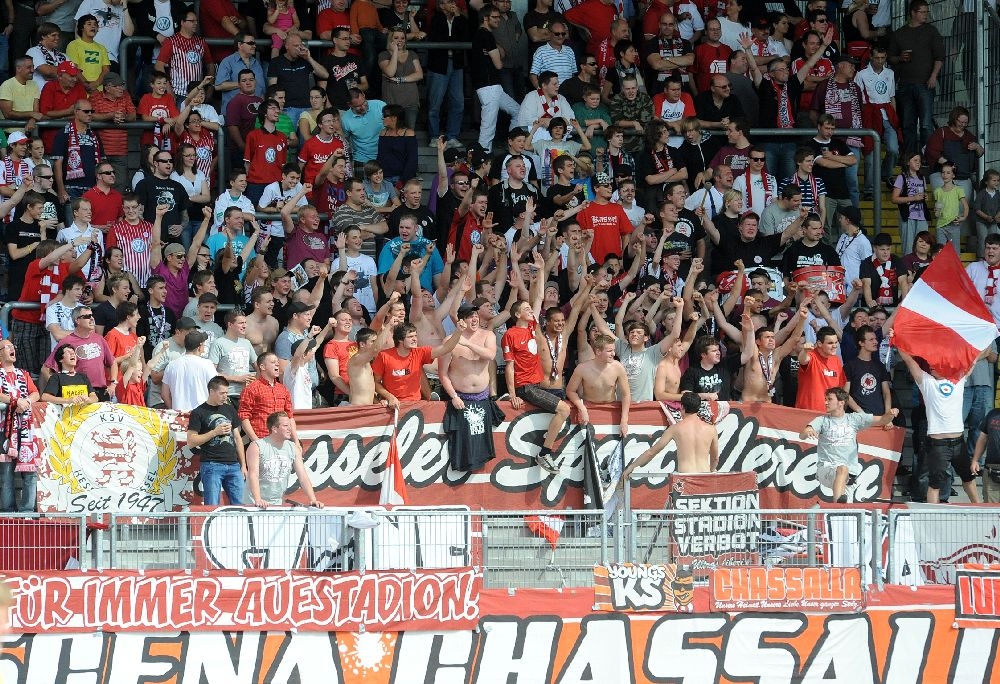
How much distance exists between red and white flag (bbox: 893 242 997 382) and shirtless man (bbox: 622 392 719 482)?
3.11 m

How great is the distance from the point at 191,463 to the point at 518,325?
3.90 meters

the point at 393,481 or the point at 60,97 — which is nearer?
the point at 393,481

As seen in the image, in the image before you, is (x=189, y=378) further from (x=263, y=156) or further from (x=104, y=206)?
(x=263, y=156)

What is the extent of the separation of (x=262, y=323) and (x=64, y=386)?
8.21ft

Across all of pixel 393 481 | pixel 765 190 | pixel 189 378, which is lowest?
pixel 393 481

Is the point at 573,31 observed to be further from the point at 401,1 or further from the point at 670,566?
the point at 670,566

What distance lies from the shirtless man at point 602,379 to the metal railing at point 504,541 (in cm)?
268

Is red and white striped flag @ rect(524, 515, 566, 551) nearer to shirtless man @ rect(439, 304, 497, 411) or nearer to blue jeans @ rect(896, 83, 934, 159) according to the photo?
Answer: shirtless man @ rect(439, 304, 497, 411)

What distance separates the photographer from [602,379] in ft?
55.8

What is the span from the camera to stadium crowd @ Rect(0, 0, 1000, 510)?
1673 cm

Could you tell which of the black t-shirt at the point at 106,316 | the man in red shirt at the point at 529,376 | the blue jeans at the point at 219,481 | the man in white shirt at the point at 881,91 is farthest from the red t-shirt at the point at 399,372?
the man in white shirt at the point at 881,91

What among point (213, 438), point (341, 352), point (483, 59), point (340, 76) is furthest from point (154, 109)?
point (213, 438)

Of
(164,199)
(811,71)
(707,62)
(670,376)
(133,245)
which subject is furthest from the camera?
(811,71)

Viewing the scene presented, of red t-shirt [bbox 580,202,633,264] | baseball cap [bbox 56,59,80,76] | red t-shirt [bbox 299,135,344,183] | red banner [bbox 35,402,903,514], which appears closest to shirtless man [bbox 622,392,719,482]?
red banner [bbox 35,402,903,514]
